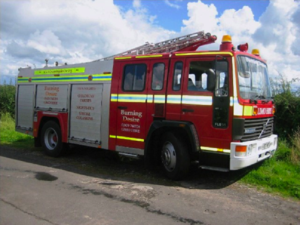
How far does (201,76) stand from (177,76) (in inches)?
22.2

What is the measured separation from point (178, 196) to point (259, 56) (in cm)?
363

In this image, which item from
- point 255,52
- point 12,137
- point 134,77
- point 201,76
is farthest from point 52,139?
point 255,52

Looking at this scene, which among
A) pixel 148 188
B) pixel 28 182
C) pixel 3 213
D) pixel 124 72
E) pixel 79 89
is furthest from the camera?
pixel 79 89

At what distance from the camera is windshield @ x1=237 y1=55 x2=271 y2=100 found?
552 cm

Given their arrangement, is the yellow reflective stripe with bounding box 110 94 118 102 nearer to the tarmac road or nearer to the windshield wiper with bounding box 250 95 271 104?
the tarmac road

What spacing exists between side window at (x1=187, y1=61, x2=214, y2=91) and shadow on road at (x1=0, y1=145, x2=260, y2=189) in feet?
6.31

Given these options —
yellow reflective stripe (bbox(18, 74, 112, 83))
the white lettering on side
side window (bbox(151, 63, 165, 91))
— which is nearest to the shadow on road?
the white lettering on side

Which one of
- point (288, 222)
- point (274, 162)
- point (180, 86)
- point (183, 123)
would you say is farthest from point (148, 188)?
point (274, 162)

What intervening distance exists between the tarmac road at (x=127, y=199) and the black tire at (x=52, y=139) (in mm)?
1238

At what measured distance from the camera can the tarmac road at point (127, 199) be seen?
4.35 meters

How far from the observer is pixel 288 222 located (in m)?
4.23

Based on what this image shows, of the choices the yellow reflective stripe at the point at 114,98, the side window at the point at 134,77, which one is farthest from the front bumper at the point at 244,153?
the yellow reflective stripe at the point at 114,98

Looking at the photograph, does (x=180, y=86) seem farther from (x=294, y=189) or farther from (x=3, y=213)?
(x=3, y=213)

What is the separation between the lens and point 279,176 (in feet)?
20.0
